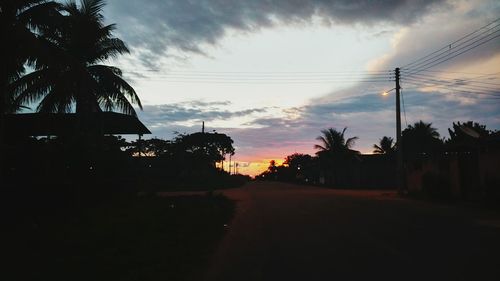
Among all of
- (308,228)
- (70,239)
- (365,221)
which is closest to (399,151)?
(365,221)

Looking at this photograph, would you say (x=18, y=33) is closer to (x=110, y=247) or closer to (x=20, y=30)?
(x=20, y=30)

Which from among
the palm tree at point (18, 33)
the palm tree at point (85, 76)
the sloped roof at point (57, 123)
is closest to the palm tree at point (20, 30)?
the palm tree at point (18, 33)

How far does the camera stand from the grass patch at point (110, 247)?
7.32 metres

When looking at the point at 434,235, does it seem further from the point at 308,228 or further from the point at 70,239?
the point at 70,239

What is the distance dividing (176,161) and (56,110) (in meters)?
35.1

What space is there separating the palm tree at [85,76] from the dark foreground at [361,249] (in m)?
9.53

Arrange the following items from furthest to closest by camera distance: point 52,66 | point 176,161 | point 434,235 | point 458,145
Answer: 1. point 176,161
2. point 458,145
3. point 52,66
4. point 434,235

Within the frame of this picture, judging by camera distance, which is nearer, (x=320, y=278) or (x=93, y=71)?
(x=320, y=278)

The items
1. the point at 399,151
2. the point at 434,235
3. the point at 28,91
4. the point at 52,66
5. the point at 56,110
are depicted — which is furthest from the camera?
the point at 399,151

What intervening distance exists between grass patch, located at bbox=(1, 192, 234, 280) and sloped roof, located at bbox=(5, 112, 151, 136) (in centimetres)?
997

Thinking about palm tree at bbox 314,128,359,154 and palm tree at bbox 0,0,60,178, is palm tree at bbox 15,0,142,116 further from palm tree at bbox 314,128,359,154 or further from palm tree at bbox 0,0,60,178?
palm tree at bbox 314,128,359,154

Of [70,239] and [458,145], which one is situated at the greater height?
[458,145]

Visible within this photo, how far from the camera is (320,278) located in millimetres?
7156

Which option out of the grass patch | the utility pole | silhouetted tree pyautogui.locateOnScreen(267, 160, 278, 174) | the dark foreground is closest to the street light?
the utility pole
